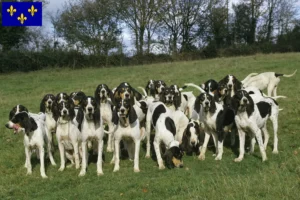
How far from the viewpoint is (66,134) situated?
830 cm

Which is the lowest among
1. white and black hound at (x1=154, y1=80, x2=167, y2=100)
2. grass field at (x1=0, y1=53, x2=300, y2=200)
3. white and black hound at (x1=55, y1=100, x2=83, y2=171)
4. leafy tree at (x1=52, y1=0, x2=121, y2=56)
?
grass field at (x1=0, y1=53, x2=300, y2=200)

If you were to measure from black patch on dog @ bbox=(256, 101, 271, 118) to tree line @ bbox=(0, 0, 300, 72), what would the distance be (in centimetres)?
2842

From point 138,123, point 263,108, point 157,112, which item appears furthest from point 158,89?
point 263,108

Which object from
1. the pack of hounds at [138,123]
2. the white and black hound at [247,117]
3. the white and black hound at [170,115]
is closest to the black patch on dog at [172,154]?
the pack of hounds at [138,123]

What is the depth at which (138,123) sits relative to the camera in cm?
831

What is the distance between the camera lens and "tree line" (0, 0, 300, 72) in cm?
3659

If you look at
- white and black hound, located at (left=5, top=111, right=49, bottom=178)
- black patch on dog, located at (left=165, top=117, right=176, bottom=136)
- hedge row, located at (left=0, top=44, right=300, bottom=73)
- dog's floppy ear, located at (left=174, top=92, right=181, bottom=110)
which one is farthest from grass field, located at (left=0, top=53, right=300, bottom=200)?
hedge row, located at (left=0, top=44, right=300, bottom=73)

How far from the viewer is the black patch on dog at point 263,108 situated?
8.63 meters

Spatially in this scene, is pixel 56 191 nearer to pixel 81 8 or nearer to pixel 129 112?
pixel 129 112

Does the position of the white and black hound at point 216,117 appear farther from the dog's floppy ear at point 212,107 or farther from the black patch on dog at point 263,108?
the black patch on dog at point 263,108

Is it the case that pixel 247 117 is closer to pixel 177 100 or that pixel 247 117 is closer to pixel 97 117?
pixel 177 100

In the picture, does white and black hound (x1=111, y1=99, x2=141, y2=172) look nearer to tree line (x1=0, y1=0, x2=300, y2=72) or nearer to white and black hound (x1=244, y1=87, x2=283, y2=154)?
white and black hound (x1=244, y1=87, x2=283, y2=154)

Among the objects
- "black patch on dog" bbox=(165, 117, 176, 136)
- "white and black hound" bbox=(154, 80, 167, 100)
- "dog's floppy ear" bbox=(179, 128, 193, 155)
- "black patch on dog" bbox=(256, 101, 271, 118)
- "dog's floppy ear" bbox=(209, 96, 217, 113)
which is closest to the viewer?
"black patch on dog" bbox=(165, 117, 176, 136)

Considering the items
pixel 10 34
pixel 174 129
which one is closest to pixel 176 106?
pixel 174 129
